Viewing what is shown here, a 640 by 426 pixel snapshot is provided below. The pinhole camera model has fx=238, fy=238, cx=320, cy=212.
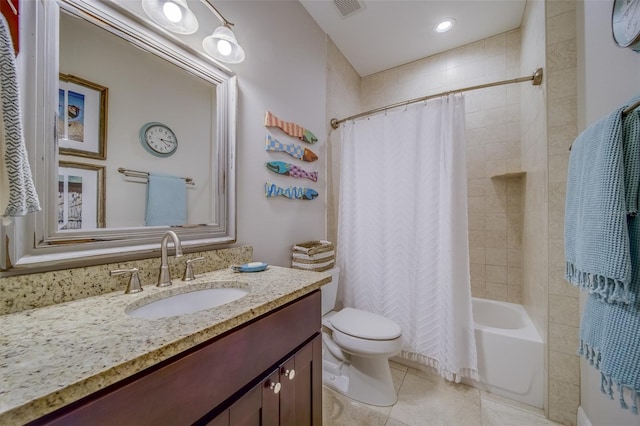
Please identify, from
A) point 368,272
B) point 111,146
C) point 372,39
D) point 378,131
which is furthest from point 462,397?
point 372,39

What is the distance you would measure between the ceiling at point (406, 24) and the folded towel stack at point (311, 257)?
5.76ft

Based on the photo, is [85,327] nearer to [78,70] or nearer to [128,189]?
[128,189]

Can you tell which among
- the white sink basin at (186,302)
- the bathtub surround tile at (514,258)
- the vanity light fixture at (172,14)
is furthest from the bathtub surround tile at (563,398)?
the vanity light fixture at (172,14)

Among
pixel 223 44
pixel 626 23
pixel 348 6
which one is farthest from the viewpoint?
pixel 348 6

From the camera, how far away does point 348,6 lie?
5.69 ft

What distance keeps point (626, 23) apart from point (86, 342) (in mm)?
1819

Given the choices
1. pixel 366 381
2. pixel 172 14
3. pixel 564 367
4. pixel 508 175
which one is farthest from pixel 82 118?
pixel 508 175

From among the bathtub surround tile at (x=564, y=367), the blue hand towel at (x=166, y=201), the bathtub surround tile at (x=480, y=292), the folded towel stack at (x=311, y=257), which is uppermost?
the blue hand towel at (x=166, y=201)

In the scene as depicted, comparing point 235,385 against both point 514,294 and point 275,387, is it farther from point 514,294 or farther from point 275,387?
point 514,294

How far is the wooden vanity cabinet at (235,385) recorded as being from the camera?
16.6 inches

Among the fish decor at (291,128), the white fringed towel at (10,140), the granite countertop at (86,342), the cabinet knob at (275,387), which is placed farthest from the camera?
the fish decor at (291,128)

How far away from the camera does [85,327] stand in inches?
21.6

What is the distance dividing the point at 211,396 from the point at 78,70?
1068mm

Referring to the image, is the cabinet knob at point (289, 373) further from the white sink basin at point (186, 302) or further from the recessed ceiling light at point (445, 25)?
the recessed ceiling light at point (445, 25)
